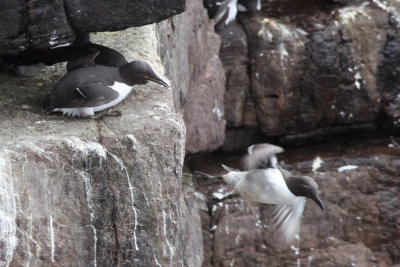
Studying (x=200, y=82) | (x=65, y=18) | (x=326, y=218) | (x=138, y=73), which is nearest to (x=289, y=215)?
(x=138, y=73)

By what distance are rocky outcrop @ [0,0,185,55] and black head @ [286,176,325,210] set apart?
147cm

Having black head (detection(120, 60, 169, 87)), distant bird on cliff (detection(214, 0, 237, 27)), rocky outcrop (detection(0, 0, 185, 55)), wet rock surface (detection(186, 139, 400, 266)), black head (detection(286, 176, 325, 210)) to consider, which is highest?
rocky outcrop (detection(0, 0, 185, 55))

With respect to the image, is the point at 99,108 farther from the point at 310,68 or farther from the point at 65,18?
the point at 310,68

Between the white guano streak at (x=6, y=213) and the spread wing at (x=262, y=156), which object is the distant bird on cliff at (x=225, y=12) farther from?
the white guano streak at (x=6, y=213)

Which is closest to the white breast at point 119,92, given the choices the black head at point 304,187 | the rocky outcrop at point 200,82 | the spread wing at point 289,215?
the black head at point 304,187

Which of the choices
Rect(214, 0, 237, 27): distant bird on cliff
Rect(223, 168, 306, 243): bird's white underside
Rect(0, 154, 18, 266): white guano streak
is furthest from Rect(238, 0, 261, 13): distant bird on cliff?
Rect(0, 154, 18, 266): white guano streak

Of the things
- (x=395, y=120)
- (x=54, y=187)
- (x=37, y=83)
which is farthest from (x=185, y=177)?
(x=54, y=187)

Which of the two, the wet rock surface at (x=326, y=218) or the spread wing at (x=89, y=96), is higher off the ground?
the spread wing at (x=89, y=96)

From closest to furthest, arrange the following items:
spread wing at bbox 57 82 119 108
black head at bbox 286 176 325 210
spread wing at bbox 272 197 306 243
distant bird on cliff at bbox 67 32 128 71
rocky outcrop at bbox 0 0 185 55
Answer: rocky outcrop at bbox 0 0 185 55
spread wing at bbox 57 82 119 108
distant bird on cliff at bbox 67 32 128 71
black head at bbox 286 176 325 210
spread wing at bbox 272 197 306 243

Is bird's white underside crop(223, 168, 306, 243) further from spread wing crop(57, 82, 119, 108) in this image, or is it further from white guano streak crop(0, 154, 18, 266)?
white guano streak crop(0, 154, 18, 266)

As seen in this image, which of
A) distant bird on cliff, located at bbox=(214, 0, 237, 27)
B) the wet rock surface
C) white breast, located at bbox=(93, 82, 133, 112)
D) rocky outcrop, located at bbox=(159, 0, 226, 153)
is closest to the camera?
white breast, located at bbox=(93, 82, 133, 112)

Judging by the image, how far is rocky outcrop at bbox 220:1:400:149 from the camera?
331 inches

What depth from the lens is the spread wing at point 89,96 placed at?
13.6 ft

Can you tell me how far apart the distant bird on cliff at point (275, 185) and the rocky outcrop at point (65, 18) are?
1412 mm
